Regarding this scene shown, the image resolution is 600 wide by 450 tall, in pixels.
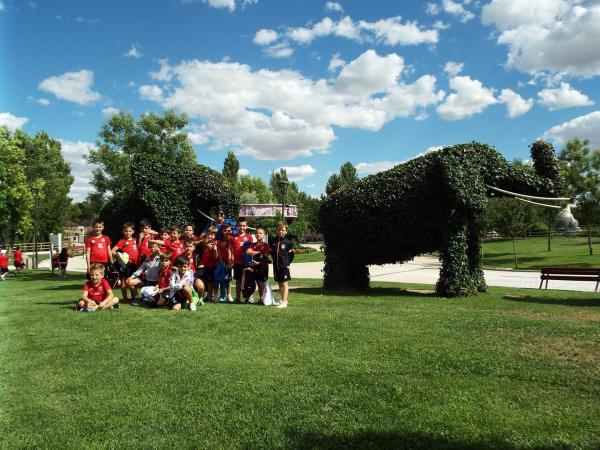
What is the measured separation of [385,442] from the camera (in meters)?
3.51

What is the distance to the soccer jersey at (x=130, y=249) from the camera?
1025cm

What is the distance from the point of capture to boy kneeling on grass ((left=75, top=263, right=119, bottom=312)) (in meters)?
8.78

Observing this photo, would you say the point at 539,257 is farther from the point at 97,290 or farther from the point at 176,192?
the point at 97,290

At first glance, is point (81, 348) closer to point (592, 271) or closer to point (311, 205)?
point (592, 271)

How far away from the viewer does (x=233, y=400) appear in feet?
14.2

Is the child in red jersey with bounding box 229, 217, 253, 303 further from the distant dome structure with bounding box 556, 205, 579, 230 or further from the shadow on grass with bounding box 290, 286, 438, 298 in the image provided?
the distant dome structure with bounding box 556, 205, 579, 230

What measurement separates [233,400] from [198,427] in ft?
1.88

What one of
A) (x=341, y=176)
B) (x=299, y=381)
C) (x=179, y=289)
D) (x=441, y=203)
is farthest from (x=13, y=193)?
(x=341, y=176)

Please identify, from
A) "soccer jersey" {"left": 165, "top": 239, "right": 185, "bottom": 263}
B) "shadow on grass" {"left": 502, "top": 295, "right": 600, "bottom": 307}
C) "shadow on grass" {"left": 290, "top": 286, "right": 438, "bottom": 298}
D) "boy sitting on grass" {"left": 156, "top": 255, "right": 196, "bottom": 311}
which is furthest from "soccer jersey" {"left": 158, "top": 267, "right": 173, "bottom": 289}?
"shadow on grass" {"left": 502, "top": 295, "right": 600, "bottom": 307}

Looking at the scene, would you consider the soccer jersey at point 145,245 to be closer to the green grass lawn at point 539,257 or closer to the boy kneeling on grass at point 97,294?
the boy kneeling on grass at point 97,294

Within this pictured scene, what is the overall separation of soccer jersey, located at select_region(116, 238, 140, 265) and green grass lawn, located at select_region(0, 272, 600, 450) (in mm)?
2297

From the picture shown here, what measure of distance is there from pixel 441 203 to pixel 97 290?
8.19 meters

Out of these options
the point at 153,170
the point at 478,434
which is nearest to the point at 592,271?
the point at 478,434

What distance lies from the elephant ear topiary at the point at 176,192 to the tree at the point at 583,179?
20.7m
